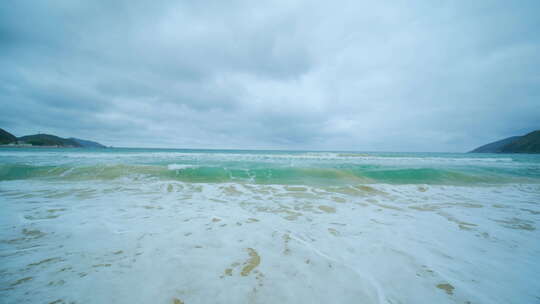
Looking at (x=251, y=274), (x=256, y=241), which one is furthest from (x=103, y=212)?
(x=251, y=274)

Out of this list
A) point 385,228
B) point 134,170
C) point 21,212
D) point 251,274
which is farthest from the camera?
point 134,170

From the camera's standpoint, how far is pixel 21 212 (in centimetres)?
458

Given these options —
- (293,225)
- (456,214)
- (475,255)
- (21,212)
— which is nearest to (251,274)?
(293,225)

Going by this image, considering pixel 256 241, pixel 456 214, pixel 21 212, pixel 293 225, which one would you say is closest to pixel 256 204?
pixel 293 225

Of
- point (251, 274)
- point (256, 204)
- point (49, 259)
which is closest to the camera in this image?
point (251, 274)

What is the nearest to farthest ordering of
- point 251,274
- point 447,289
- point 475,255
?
1. point 447,289
2. point 251,274
3. point 475,255

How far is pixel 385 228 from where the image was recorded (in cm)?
399

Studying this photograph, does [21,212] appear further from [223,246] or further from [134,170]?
[134,170]

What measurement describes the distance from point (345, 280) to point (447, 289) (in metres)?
1.13

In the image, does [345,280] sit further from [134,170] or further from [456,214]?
[134,170]

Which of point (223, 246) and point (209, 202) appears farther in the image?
point (209, 202)

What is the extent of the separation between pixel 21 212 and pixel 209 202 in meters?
4.28

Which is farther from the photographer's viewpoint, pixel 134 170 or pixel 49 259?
pixel 134 170

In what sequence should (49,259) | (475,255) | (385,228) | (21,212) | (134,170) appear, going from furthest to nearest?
(134,170), (21,212), (385,228), (475,255), (49,259)
